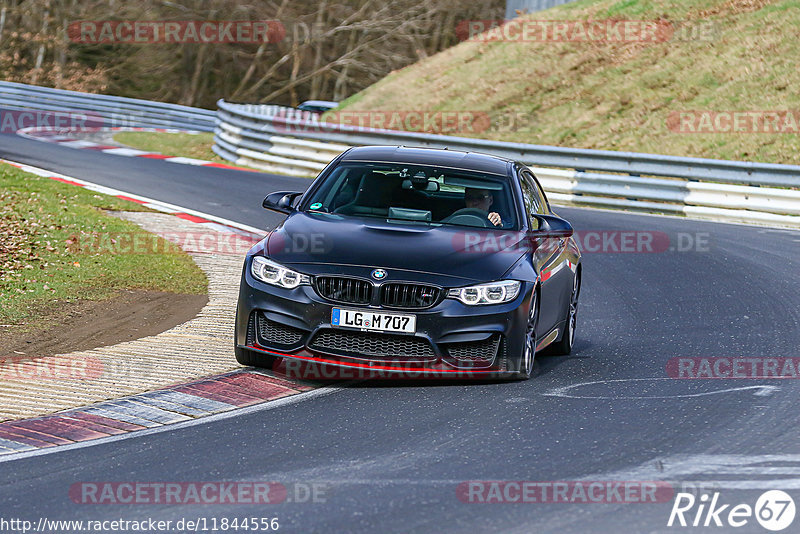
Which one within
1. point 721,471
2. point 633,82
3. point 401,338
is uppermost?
point 633,82

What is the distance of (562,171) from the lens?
861 inches

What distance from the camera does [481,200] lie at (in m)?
9.13

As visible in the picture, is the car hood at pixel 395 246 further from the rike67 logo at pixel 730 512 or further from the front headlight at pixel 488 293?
the rike67 logo at pixel 730 512

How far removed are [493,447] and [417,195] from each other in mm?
3106

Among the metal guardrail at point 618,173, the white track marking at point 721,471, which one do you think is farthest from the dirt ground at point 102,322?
the metal guardrail at point 618,173

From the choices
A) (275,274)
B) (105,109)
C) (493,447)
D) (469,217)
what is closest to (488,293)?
(469,217)

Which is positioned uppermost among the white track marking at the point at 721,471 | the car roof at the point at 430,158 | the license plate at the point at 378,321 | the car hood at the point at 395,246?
the car roof at the point at 430,158

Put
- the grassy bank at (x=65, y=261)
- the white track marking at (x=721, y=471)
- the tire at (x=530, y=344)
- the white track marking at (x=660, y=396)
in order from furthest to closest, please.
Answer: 1. the grassy bank at (x=65, y=261)
2. the tire at (x=530, y=344)
3. the white track marking at (x=660, y=396)
4. the white track marking at (x=721, y=471)

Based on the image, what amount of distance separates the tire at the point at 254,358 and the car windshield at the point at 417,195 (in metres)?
1.33

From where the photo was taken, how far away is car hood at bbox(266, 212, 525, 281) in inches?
312

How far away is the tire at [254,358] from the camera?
8219mm

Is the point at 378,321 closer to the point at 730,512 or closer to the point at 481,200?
the point at 481,200

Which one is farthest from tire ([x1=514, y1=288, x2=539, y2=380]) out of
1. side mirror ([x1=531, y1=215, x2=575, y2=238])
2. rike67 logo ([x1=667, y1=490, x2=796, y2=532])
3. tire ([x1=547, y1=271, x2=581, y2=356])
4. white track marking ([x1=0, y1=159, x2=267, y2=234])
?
white track marking ([x1=0, y1=159, x2=267, y2=234])

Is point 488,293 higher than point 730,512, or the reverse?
point 488,293
